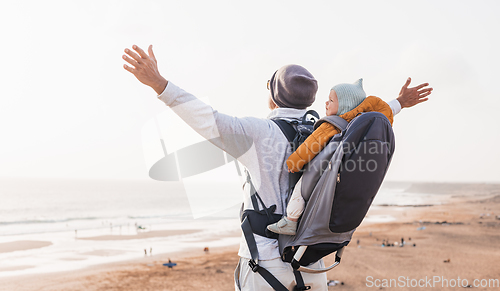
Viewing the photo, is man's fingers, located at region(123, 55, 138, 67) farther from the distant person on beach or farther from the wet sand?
the wet sand

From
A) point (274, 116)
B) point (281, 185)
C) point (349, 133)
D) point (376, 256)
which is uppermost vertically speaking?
point (274, 116)

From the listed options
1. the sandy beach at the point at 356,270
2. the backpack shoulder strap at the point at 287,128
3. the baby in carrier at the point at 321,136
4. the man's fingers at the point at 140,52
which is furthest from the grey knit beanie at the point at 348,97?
the sandy beach at the point at 356,270

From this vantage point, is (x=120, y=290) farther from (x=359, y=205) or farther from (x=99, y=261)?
(x=359, y=205)

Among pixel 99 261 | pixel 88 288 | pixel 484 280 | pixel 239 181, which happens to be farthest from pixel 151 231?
pixel 239 181

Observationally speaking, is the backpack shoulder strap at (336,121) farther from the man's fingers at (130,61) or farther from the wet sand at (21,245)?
the wet sand at (21,245)

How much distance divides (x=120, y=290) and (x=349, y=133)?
9.63 m

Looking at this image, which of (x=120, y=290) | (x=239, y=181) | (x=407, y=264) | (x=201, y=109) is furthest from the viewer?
(x=407, y=264)

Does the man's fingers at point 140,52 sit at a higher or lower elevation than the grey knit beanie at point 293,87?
higher

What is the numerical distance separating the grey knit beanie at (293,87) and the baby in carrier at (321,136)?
14 centimetres

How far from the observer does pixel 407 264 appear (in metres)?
12.5

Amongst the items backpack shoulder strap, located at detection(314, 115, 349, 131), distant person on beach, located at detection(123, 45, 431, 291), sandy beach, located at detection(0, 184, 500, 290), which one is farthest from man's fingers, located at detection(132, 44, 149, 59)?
sandy beach, located at detection(0, 184, 500, 290)

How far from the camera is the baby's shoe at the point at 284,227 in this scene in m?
1.75

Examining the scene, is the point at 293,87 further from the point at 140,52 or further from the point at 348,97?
the point at 140,52

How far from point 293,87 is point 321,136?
35cm
